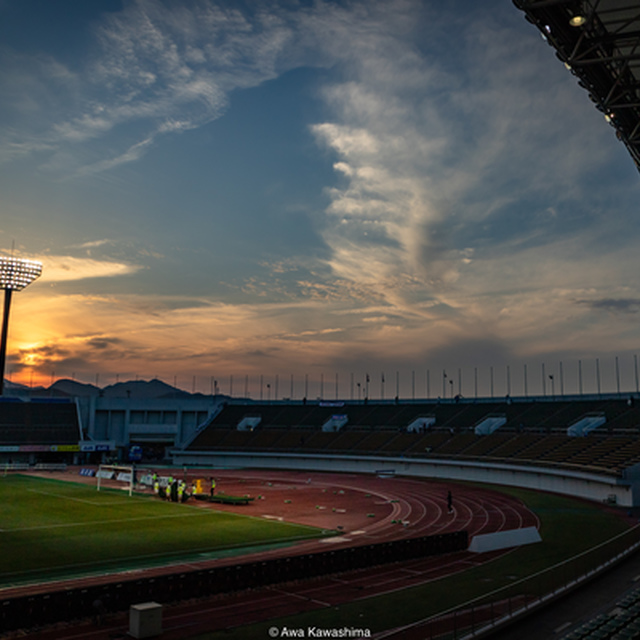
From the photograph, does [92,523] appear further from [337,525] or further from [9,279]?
[9,279]

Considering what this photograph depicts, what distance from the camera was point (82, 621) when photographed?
17.4 metres

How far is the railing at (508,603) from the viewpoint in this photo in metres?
14.1

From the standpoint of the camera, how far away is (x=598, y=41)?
1384cm

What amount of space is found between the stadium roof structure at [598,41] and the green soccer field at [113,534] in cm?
2391

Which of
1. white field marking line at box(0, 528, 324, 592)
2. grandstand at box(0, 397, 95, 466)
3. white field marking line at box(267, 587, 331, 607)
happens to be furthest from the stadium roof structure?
grandstand at box(0, 397, 95, 466)

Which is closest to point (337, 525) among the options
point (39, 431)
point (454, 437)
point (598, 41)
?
point (598, 41)

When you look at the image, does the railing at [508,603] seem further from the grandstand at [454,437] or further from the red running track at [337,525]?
the grandstand at [454,437]

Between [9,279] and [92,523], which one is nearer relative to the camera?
[92,523]

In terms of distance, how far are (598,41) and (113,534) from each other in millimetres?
31331

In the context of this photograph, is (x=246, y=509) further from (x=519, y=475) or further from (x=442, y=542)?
(x=519, y=475)

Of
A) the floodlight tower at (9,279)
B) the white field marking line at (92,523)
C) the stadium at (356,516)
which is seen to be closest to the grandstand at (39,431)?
the stadium at (356,516)

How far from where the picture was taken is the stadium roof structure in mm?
13086

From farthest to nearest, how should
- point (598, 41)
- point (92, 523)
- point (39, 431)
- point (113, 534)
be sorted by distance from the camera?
point (39, 431) < point (92, 523) < point (113, 534) < point (598, 41)

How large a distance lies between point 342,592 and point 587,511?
26.9 metres
